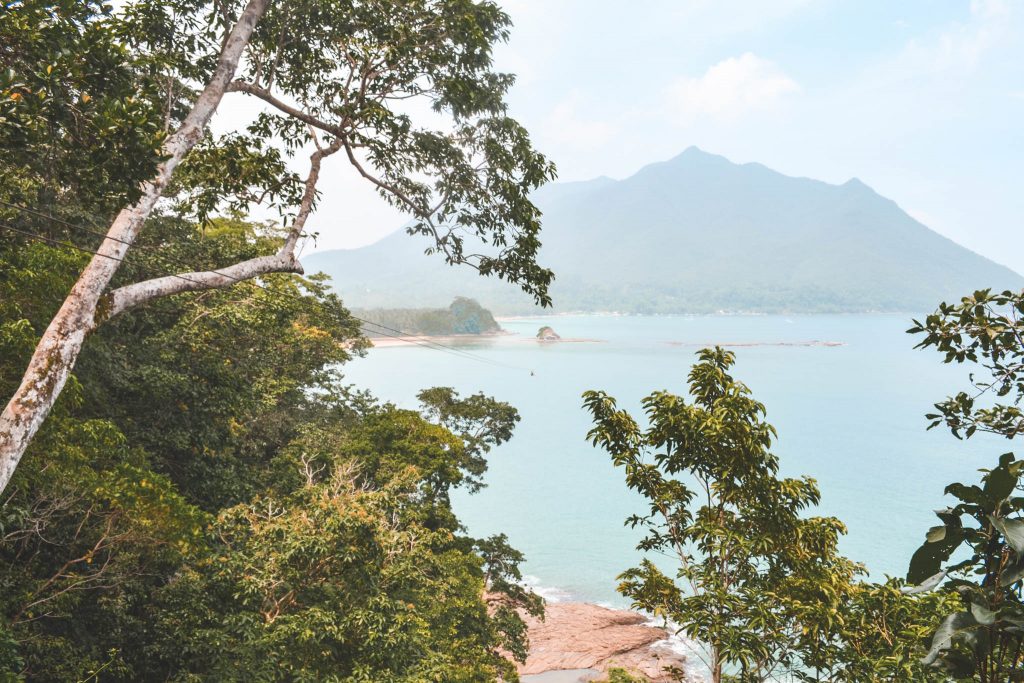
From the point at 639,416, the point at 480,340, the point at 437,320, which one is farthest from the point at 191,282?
the point at 480,340

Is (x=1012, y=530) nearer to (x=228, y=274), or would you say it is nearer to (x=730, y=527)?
(x=730, y=527)

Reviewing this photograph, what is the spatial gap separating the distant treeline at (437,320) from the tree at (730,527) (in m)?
65.6

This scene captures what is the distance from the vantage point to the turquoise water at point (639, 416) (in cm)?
2122

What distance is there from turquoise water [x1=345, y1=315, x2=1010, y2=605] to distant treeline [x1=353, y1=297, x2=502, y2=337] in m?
3.69

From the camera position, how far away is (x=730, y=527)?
4.20 m

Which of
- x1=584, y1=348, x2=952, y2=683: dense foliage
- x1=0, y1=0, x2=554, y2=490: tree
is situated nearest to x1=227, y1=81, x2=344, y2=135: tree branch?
x1=0, y1=0, x2=554, y2=490: tree

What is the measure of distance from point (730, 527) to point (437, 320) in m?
71.8

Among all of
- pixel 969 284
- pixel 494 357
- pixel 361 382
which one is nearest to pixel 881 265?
pixel 969 284

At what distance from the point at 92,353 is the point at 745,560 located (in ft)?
22.8

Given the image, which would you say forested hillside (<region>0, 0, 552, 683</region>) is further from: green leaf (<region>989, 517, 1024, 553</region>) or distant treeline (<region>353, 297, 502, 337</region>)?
distant treeline (<region>353, 297, 502, 337</region>)

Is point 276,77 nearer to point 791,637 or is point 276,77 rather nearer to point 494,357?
point 791,637

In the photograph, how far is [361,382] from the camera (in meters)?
49.8

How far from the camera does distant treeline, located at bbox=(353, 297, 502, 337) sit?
73562mm

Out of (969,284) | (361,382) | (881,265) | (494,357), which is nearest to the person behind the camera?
(361,382)
